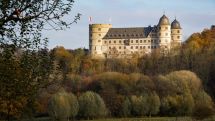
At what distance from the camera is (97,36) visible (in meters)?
117

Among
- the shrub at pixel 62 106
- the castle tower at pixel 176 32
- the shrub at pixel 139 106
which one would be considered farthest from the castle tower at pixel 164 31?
the shrub at pixel 62 106

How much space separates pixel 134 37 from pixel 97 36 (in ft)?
27.6

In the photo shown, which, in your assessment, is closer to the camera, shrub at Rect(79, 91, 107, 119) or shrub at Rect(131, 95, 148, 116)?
shrub at Rect(79, 91, 107, 119)

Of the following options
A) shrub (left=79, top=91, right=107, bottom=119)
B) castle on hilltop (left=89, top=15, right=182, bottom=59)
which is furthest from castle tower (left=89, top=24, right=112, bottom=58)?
shrub (left=79, top=91, right=107, bottom=119)

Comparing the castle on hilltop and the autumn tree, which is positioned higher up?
the castle on hilltop

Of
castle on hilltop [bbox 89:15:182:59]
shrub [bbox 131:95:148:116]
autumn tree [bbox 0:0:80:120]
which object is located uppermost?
castle on hilltop [bbox 89:15:182:59]

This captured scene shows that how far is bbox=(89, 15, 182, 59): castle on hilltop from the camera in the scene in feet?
371

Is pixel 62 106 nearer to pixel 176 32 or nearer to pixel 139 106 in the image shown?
pixel 139 106

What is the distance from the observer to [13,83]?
8.14 meters

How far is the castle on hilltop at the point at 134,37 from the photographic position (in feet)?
371

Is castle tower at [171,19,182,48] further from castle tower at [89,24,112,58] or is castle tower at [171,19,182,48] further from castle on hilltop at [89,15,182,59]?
castle tower at [89,24,112,58]

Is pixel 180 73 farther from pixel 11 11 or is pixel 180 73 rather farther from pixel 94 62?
pixel 11 11

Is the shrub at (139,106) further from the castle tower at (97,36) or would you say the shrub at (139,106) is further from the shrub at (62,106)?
the castle tower at (97,36)

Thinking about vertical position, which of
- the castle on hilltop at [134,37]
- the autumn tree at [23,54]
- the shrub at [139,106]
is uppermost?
the castle on hilltop at [134,37]
